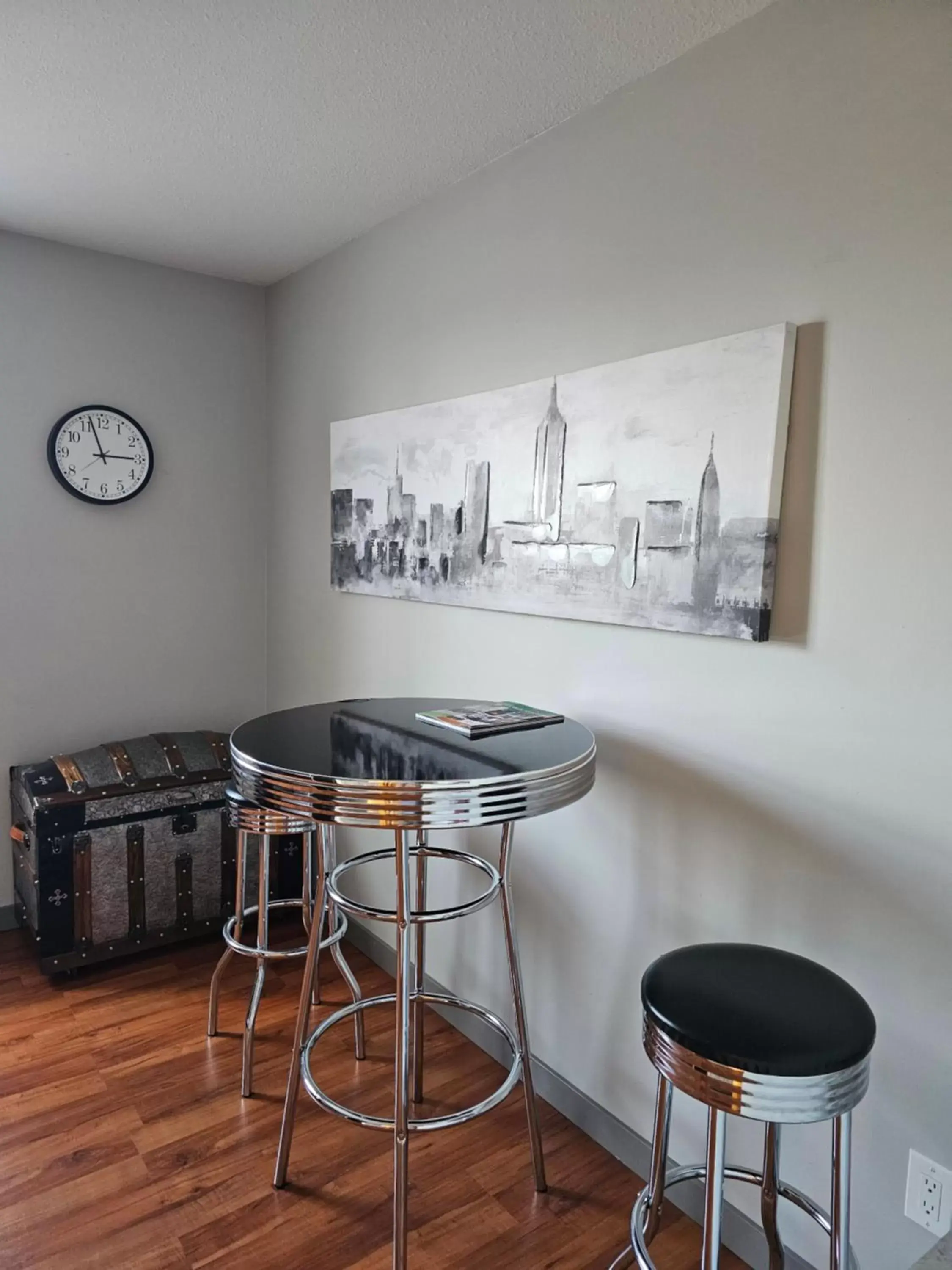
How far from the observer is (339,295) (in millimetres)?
2891

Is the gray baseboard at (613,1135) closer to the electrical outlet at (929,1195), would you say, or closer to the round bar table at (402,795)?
the round bar table at (402,795)

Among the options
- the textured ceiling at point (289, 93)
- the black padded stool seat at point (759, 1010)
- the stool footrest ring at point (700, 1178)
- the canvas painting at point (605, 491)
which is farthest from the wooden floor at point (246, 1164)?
the textured ceiling at point (289, 93)

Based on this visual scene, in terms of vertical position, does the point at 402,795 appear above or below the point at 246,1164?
above

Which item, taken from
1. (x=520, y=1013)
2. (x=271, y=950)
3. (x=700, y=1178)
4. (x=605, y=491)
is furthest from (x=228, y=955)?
(x=605, y=491)

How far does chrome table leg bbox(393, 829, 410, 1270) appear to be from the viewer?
1.53 metres

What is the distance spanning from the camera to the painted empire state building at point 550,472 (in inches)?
79.2

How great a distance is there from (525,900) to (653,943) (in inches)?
17.7

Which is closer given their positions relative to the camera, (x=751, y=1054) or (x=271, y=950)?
(x=751, y=1054)

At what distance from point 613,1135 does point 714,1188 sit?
0.91 metres

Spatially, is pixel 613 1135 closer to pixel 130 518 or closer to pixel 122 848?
pixel 122 848

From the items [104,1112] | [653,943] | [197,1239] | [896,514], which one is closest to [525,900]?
[653,943]

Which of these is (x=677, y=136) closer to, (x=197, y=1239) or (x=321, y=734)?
(x=321, y=734)

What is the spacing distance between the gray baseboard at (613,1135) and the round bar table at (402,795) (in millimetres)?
170

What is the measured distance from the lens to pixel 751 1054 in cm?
112
